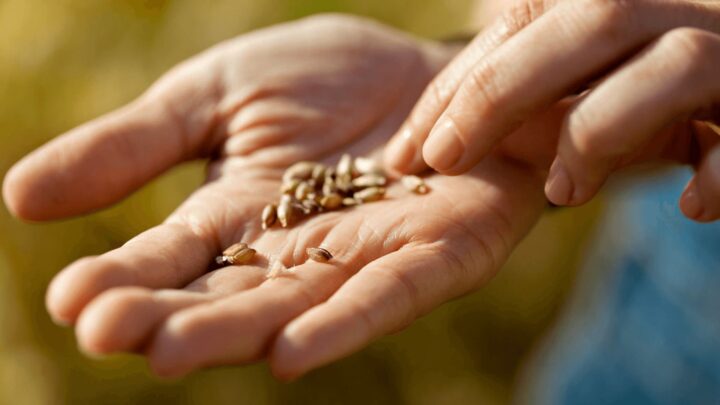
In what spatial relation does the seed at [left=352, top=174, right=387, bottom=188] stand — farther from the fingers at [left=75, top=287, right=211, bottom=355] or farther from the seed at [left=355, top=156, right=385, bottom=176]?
the fingers at [left=75, top=287, right=211, bottom=355]

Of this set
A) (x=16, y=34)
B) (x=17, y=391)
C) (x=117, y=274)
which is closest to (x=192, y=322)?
(x=117, y=274)

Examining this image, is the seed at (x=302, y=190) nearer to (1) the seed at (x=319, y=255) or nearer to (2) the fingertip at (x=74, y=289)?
(1) the seed at (x=319, y=255)

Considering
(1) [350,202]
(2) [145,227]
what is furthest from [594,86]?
(2) [145,227]

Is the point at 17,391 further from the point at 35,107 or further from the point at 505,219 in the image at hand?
the point at 505,219

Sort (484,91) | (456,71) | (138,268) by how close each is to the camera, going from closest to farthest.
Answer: (138,268)
(484,91)
(456,71)

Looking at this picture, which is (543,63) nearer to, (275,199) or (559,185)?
(559,185)

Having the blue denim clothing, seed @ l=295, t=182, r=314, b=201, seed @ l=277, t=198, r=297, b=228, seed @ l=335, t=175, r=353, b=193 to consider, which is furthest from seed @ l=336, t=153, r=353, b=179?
the blue denim clothing
